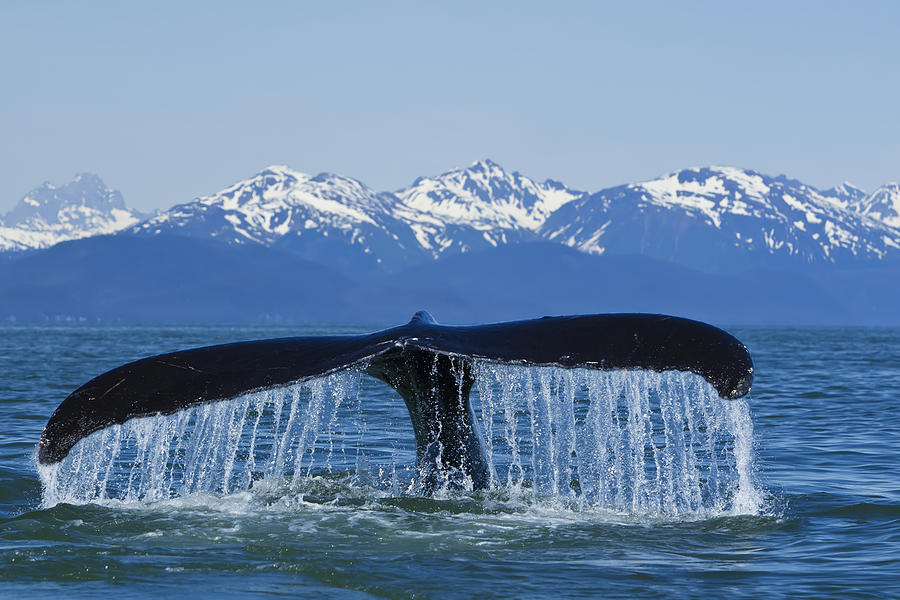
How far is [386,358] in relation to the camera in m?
5.94

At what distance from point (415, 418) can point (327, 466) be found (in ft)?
11.3

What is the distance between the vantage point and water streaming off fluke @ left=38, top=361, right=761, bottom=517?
6062mm

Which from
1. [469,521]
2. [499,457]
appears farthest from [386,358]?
[499,457]

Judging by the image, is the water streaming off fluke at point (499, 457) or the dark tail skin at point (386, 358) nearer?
the dark tail skin at point (386, 358)

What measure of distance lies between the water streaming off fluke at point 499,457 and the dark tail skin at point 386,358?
0.07 meters

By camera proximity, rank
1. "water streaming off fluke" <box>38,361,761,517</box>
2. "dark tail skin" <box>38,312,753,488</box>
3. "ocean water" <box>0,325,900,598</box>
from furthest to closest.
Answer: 1. "water streaming off fluke" <box>38,361,761,517</box>
2. "ocean water" <box>0,325,900,598</box>
3. "dark tail skin" <box>38,312,753,488</box>

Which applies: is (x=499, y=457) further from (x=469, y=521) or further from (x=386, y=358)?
(x=386, y=358)

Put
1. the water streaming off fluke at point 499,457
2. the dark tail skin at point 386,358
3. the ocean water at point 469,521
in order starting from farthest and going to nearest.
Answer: the water streaming off fluke at point 499,457 < the ocean water at point 469,521 < the dark tail skin at point 386,358

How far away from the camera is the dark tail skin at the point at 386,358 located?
5219mm

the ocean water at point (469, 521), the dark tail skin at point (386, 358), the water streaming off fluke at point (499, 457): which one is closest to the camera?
the dark tail skin at point (386, 358)

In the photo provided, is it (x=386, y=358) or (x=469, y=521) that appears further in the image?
(x=469, y=521)

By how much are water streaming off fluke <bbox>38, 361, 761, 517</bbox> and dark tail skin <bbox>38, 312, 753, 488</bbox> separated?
7 cm

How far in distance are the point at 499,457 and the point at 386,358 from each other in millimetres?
4497

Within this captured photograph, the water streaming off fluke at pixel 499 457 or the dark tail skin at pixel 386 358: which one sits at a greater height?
the dark tail skin at pixel 386 358
